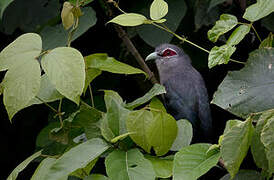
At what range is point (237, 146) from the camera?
6.00 ft

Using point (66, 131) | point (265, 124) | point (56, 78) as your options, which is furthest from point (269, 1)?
point (66, 131)

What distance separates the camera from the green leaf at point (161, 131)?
2135 millimetres

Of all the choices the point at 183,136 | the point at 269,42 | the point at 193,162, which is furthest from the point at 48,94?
the point at 269,42

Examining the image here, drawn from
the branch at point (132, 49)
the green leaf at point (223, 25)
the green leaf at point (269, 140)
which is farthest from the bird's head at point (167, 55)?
the green leaf at point (269, 140)

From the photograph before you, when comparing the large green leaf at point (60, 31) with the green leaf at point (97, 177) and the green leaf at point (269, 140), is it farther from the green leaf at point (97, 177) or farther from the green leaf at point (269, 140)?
the green leaf at point (269, 140)

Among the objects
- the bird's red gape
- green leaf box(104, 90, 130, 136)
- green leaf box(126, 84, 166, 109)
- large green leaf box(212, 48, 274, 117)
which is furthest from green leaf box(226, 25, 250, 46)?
the bird's red gape

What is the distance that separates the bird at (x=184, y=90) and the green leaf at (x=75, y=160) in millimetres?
1438

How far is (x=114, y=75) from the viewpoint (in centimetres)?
376

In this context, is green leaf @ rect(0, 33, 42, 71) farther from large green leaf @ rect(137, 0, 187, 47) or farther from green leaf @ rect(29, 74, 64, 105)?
large green leaf @ rect(137, 0, 187, 47)

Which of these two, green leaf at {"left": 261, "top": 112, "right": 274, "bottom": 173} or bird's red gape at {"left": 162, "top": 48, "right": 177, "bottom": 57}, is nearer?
green leaf at {"left": 261, "top": 112, "right": 274, "bottom": 173}

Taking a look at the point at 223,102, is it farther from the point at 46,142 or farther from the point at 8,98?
the point at 46,142

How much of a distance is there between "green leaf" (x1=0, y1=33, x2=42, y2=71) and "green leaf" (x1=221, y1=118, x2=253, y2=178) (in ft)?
2.75

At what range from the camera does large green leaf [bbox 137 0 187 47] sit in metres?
3.30

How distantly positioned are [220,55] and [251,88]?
0.21 metres
